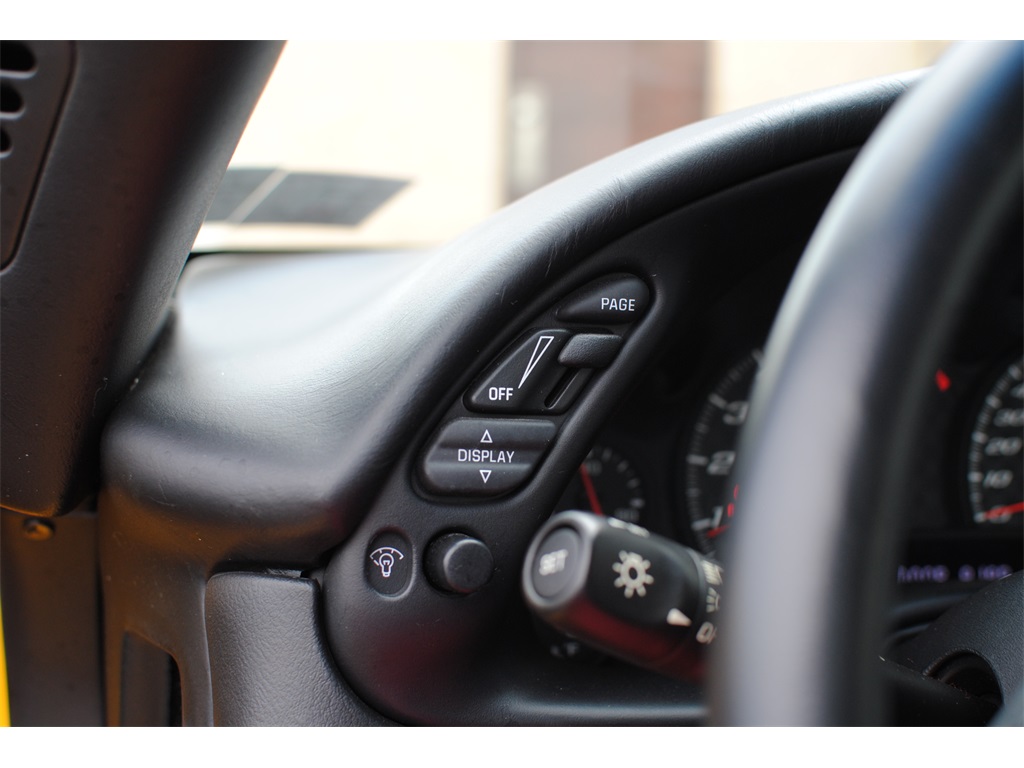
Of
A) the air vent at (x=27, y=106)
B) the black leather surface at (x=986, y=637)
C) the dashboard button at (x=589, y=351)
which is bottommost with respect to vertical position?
the black leather surface at (x=986, y=637)

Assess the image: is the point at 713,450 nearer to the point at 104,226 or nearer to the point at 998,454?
the point at 998,454

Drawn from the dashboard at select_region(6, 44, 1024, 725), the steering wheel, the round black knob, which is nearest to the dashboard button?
the dashboard at select_region(6, 44, 1024, 725)

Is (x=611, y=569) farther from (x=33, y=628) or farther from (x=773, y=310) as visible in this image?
(x=33, y=628)

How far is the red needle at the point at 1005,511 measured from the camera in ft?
3.95

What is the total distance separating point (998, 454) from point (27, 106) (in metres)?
1.12

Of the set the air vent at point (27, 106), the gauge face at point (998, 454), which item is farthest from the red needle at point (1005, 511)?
the air vent at point (27, 106)

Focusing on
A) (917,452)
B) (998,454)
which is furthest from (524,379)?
(998,454)

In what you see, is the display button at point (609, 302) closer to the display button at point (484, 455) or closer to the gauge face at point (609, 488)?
the display button at point (484, 455)

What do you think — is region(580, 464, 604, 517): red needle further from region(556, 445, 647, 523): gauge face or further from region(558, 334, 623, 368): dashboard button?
region(558, 334, 623, 368): dashboard button

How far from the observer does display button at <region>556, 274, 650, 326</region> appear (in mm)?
801

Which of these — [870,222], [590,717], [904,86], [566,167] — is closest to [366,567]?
[590,717]

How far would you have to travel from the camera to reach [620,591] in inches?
17.4

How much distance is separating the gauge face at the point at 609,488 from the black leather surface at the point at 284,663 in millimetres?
426

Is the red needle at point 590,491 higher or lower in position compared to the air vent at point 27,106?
lower
